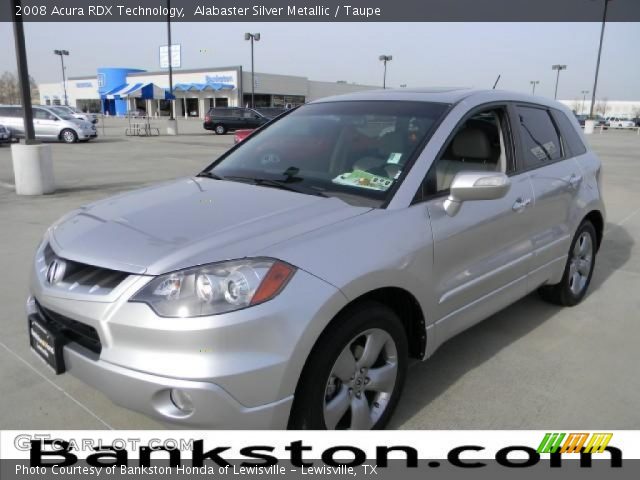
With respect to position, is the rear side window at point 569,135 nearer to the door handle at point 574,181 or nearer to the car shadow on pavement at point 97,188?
the door handle at point 574,181

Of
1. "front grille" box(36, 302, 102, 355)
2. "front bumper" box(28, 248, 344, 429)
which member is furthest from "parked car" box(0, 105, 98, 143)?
"front bumper" box(28, 248, 344, 429)

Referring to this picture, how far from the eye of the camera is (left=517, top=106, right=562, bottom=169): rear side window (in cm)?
379

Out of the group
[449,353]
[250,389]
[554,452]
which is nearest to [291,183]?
[250,389]

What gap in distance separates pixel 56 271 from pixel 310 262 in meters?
1.19

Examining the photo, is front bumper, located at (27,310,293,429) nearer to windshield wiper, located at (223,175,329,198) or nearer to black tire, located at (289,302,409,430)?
black tire, located at (289,302,409,430)

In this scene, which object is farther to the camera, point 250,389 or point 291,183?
point 291,183

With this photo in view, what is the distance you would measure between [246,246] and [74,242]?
35.2 inches

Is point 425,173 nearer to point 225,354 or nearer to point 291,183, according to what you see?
point 291,183

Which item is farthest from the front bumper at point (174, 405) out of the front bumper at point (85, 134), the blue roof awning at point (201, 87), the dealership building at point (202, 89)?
the blue roof awning at point (201, 87)

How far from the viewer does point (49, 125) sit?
21.5 meters

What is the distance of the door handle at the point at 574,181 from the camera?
4.11 metres

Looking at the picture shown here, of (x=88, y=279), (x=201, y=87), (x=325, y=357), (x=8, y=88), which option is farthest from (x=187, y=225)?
(x=8, y=88)

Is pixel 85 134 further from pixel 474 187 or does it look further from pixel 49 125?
pixel 474 187

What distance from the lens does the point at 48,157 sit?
9.20m
